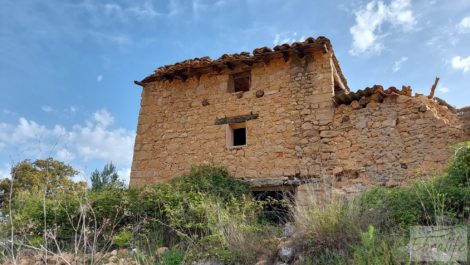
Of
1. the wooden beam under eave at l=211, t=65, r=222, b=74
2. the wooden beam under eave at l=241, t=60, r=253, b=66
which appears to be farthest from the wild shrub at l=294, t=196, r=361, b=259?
the wooden beam under eave at l=211, t=65, r=222, b=74

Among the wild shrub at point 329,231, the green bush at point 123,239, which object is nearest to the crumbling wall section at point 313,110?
the wild shrub at point 329,231

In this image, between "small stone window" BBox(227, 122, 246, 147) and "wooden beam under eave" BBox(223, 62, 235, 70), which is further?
"wooden beam under eave" BBox(223, 62, 235, 70)

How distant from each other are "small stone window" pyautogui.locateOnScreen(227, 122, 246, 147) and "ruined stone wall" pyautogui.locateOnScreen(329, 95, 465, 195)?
2414mm

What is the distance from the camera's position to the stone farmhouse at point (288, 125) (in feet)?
24.2

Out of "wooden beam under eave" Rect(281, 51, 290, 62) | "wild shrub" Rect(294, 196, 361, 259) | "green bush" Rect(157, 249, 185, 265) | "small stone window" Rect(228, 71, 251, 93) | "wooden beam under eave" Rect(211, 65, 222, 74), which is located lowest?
"green bush" Rect(157, 249, 185, 265)

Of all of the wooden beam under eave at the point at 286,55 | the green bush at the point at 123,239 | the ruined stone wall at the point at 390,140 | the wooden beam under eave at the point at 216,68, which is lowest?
the green bush at the point at 123,239

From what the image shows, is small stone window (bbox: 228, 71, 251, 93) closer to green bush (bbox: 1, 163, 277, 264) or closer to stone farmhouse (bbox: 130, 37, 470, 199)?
stone farmhouse (bbox: 130, 37, 470, 199)

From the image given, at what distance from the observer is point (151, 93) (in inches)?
412

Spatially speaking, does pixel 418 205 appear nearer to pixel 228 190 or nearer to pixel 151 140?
pixel 228 190

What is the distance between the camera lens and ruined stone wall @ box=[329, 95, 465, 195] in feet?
23.1

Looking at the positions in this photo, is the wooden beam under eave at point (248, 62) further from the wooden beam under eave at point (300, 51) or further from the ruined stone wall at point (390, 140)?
the ruined stone wall at point (390, 140)

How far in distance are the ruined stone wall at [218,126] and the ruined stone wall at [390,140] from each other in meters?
0.95

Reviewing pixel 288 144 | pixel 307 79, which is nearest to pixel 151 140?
pixel 288 144

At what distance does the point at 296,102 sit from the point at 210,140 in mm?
2384
